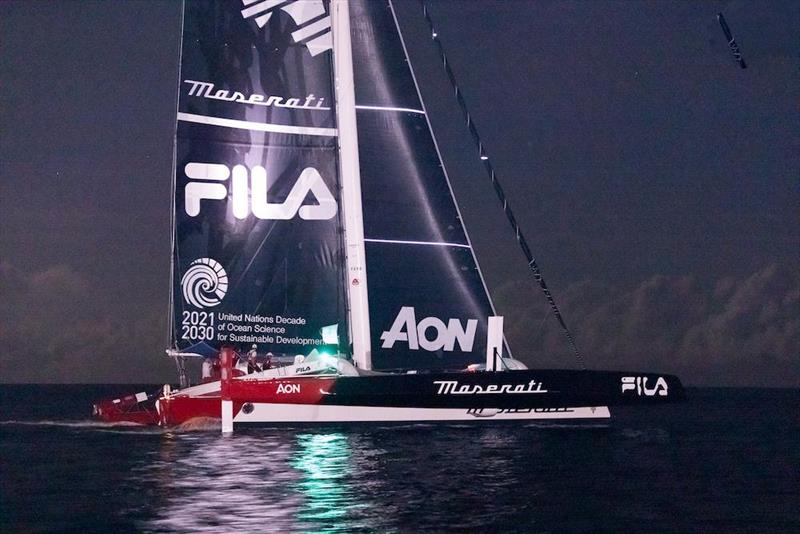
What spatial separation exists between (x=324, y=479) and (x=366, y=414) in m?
5.68

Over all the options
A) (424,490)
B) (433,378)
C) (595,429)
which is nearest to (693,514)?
(424,490)

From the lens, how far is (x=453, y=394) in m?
28.2

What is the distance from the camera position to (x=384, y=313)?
30094 millimetres

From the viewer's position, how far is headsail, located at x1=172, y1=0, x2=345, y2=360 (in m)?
31.0

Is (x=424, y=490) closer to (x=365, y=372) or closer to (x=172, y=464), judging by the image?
(x=172, y=464)

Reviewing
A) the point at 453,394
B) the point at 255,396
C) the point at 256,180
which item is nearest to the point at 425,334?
the point at 453,394

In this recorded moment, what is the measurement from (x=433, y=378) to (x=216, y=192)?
7.25 meters

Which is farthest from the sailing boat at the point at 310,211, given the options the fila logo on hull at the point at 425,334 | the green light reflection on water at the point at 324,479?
the green light reflection on water at the point at 324,479

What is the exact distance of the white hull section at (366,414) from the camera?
28219 millimetres

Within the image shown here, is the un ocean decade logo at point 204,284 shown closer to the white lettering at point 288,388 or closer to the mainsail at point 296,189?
the mainsail at point 296,189

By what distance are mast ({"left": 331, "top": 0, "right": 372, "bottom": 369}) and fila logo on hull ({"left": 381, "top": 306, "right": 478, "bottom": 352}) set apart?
64cm

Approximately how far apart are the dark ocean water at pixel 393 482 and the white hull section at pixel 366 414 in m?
0.70

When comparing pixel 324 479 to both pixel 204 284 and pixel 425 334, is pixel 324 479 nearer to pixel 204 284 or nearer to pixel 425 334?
pixel 425 334

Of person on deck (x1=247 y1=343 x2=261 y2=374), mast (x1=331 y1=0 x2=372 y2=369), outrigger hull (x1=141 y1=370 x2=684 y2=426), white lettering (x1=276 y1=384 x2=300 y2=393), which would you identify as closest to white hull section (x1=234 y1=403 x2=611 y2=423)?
outrigger hull (x1=141 y1=370 x2=684 y2=426)
